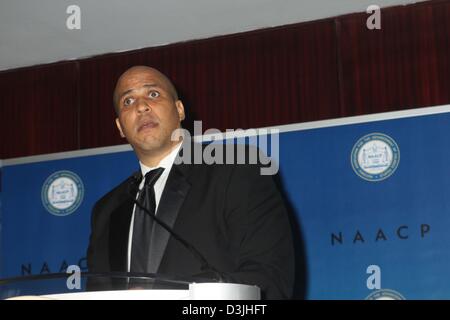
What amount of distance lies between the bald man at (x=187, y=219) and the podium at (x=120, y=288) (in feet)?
1.02

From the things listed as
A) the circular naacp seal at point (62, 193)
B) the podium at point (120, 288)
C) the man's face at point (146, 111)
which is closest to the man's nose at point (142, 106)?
the man's face at point (146, 111)

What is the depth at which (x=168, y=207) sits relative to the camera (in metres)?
1.83

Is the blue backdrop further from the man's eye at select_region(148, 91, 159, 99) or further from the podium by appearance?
the podium

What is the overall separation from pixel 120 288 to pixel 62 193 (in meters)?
2.31

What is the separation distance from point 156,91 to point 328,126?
1010 millimetres

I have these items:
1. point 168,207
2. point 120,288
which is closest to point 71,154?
point 168,207

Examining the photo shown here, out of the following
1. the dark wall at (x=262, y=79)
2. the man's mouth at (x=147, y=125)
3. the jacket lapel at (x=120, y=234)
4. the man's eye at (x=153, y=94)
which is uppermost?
the dark wall at (x=262, y=79)

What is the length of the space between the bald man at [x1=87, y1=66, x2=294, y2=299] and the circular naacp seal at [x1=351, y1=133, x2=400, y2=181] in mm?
1026

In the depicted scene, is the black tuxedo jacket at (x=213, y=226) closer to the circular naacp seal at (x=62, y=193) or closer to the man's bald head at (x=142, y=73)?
the man's bald head at (x=142, y=73)

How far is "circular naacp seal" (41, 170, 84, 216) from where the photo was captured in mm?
3396

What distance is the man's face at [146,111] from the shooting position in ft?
6.75

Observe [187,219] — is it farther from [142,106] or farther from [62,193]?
[62,193]

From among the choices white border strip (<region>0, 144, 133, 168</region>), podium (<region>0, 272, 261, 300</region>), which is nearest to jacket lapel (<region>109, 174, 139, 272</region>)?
podium (<region>0, 272, 261, 300</region>)

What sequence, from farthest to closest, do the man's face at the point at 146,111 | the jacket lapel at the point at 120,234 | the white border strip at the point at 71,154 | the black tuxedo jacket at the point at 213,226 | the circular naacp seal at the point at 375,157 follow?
the white border strip at the point at 71,154 → the circular naacp seal at the point at 375,157 → the man's face at the point at 146,111 → the jacket lapel at the point at 120,234 → the black tuxedo jacket at the point at 213,226
